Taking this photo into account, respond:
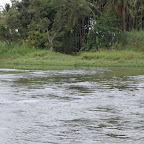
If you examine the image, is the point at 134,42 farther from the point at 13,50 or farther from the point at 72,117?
the point at 72,117

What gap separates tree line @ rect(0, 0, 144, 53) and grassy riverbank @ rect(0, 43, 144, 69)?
3.35 metres

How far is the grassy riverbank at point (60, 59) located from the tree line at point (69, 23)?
132 inches

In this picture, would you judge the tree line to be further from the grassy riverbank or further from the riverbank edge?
the riverbank edge

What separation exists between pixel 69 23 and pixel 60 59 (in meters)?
8.13

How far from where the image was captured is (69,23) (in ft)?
115

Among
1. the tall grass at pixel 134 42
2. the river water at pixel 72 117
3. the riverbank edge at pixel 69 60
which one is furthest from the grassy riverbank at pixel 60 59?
the river water at pixel 72 117

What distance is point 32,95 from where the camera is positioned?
9.71m

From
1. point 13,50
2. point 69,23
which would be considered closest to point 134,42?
point 69,23

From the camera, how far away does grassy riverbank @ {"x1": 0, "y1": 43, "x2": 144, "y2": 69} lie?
79.0ft

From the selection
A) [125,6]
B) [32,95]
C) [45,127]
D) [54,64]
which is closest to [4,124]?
[45,127]

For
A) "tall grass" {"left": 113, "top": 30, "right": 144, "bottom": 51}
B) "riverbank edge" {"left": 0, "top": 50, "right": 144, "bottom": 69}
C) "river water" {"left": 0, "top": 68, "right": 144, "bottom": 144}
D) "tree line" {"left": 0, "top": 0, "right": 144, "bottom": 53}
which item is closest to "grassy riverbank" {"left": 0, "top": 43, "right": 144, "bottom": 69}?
"riverbank edge" {"left": 0, "top": 50, "right": 144, "bottom": 69}

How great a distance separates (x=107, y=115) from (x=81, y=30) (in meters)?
33.9

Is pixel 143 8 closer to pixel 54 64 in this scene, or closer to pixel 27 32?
pixel 27 32

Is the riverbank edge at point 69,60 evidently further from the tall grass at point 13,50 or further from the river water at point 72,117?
the river water at point 72,117
